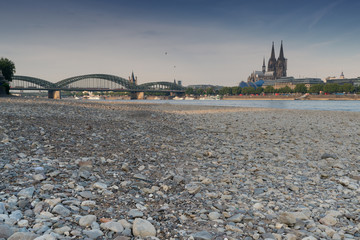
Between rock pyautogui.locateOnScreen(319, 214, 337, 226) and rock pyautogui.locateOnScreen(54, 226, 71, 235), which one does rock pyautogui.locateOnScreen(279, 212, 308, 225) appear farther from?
rock pyautogui.locateOnScreen(54, 226, 71, 235)

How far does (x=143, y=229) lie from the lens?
382cm

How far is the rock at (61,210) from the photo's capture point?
399 centimetres

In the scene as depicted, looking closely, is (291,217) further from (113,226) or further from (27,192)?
(27,192)

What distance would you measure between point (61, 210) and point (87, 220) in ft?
1.69

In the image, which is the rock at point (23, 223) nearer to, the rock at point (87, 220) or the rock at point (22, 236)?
the rock at point (22, 236)

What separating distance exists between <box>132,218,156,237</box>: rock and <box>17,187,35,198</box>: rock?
Result: 2.05 m

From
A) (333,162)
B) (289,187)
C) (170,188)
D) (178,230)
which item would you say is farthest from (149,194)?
(333,162)

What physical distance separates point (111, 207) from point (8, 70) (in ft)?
293

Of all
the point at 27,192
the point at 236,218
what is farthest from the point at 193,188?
the point at 27,192

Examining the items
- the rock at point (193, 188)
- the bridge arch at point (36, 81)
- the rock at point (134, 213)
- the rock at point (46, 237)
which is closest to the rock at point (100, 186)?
the rock at point (134, 213)

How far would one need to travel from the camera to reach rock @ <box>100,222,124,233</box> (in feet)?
12.4

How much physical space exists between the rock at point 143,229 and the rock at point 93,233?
0.49 meters

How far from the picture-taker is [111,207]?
4.51 metres

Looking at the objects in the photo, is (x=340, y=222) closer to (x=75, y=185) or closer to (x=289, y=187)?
→ (x=289, y=187)
